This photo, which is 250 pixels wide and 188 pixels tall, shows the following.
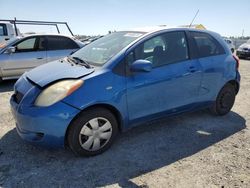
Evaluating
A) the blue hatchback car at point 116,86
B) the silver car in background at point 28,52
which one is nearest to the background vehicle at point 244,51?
the silver car in background at point 28,52

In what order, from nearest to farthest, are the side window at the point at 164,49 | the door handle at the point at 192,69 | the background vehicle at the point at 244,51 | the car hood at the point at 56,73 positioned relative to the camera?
the car hood at the point at 56,73, the side window at the point at 164,49, the door handle at the point at 192,69, the background vehicle at the point at 244,51

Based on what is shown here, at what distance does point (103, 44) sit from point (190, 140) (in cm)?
201

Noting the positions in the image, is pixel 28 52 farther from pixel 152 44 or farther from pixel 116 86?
pixel 116 86

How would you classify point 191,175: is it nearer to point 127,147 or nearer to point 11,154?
point 127,147

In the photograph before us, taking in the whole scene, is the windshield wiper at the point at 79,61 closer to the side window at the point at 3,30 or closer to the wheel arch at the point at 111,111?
the wheel arch at the point at 111,111

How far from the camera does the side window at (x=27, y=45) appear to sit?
7711 mm

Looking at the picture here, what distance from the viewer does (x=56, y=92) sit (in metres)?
3.25

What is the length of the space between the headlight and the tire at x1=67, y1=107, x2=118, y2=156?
1.07 feet

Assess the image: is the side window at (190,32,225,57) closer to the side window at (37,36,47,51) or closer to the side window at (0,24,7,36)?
the side window at (37,36,47,51)

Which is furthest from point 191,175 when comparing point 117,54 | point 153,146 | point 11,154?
point 11,154

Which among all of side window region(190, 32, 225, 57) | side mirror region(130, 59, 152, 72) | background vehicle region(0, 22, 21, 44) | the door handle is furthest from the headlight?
background vehicle region(0, 22, 21, 44)

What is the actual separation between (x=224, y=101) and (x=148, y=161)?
2323 millimetres

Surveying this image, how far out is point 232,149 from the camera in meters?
3.90

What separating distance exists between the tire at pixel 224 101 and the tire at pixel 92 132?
225 centimetres
